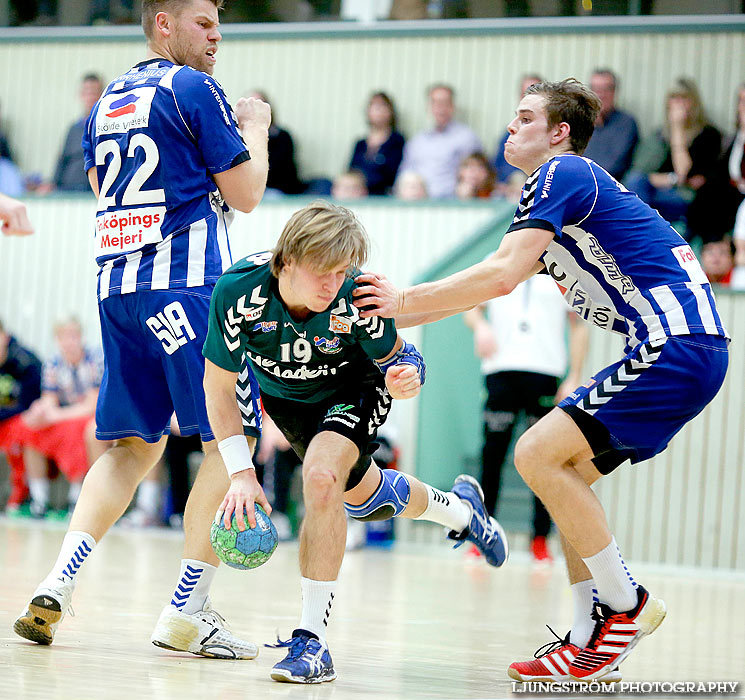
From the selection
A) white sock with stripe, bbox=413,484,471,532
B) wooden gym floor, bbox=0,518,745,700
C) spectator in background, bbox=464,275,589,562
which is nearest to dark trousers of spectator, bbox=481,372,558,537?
spectator in background, bbox=464,275,589,562

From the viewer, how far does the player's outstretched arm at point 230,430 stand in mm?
3564

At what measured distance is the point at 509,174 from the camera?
10844 mm

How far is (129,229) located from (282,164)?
305 inches

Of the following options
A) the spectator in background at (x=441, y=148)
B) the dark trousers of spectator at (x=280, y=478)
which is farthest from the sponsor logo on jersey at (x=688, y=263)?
the spectator in background at (x=441, y=148)

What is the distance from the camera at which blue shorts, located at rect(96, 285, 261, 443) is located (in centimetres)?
388

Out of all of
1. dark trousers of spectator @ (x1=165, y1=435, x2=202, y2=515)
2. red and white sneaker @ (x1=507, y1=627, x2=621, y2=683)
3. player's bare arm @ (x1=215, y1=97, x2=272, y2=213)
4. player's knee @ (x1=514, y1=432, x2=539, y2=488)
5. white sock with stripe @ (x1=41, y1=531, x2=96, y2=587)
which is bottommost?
dark trousers of spectator @ (x1=165, y1=435, x2=202, y2=515)

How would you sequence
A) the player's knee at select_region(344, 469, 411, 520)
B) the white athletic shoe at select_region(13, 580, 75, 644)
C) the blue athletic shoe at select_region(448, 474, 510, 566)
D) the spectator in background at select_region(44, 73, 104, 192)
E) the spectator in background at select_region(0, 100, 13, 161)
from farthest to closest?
the spectator in background at select_region(0, 100, 13, 161) < the spectator in background at select_region(44, 73, 104, 192) < the blue athletic shoe at select_region(448, 474, 510, 566) < the player's knee at select_region(344, 469, 411, 520) < the white athletic shoe at select_region(13, 580, 75, 644)

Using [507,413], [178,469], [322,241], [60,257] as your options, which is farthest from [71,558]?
[60,257]

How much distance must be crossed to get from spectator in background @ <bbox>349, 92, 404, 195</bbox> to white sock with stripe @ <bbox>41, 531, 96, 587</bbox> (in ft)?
25.5

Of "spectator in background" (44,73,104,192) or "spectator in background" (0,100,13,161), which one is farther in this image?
"spectator in background" (0,100,13,161)

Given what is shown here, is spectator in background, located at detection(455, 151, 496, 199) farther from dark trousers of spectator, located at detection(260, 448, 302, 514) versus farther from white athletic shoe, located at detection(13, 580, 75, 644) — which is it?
white athletic shoe, located at detection(13, 580, 75, 644)

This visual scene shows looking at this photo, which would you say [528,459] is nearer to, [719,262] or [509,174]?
[719,262]

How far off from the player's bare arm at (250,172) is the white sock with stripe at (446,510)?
1.38 m

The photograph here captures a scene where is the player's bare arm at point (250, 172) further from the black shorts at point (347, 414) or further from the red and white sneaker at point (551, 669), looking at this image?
the red and white sneaker at point (551, 669)
